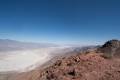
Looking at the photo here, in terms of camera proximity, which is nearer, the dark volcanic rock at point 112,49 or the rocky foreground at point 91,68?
the rocky foreground at point 91,68

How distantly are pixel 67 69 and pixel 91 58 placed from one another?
14.2 feet

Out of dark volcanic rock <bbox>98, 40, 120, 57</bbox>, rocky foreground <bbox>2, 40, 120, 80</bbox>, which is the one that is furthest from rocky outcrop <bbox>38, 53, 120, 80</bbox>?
dark volcanic rock <bbox>98, 40, 120, 57</bbox>

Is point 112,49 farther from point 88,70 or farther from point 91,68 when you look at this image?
point 88,70

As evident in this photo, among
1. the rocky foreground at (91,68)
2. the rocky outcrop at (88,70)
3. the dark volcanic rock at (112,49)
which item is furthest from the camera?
the dark volcanic rock at (112,49)

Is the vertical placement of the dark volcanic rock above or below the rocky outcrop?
above

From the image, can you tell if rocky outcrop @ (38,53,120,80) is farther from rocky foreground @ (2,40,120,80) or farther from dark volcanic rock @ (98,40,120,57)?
dark volcanic rock @ (98,40,120,57)

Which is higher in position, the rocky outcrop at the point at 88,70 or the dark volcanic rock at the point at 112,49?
the dark volcanic rock at the point at 112,49

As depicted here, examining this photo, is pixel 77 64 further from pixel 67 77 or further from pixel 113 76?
pixel 113 76

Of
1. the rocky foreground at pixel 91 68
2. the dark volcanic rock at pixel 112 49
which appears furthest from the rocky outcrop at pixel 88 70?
the dark volcanic rock at pixel 112 49

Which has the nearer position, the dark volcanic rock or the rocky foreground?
the rocky foreground

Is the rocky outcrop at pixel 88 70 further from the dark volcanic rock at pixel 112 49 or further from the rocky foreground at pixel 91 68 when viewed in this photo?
the dark volcanic rock at pixel 112 49

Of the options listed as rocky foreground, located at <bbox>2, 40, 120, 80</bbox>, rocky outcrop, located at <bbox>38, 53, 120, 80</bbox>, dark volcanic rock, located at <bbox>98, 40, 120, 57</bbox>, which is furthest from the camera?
dark volcanic rock, located at <bbox>98, 40, 120, 57</bbox>

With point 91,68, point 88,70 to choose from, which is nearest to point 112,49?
point 91,68

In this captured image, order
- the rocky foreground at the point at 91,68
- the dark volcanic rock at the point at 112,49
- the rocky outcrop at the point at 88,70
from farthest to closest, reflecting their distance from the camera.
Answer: the dark volcanic rock at the point at 112,49 < the rocky foreground at the point at 91,68 < the rocky outcrop at the point at 88,70
